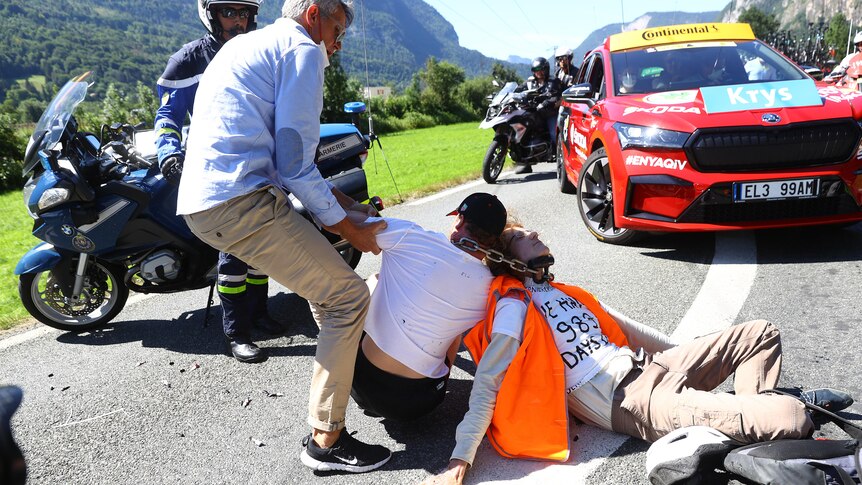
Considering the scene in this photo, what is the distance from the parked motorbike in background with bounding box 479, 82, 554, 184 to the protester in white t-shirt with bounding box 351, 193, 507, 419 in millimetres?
7280

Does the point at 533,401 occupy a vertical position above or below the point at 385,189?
above

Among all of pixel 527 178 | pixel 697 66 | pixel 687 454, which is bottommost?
pixel 527 178

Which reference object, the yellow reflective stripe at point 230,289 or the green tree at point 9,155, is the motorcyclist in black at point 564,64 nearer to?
the yellow reflective stripe at point 230,289

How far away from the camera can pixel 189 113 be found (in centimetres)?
453

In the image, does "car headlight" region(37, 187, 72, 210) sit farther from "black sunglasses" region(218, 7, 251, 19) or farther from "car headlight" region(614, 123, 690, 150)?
"car headlight" region(614, 123, 690, 150)

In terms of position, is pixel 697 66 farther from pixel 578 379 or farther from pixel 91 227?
pixel 91 227

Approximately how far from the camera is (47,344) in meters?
4.44

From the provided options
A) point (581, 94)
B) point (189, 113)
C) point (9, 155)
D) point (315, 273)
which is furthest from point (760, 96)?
point (9, 155)

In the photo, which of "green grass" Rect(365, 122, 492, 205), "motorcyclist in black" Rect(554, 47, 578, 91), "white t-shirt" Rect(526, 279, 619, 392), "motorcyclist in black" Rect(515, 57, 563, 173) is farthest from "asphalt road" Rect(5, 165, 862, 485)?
"motorcyclist in black" Rect(554, 47, 578, 91)

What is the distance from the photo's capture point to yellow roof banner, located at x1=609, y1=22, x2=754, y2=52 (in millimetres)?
6559

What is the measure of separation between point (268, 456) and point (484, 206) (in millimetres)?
1489

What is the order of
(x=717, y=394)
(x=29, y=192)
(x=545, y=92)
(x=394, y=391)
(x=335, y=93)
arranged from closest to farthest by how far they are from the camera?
(x=717, y=394) < (x=394, y=391) < (x=29, y=192) < (x=545, y=92) < (x=335, y=93)

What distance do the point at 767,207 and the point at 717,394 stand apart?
2680 millimetres

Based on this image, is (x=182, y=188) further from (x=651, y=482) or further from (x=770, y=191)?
(x=770, y=191)
